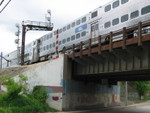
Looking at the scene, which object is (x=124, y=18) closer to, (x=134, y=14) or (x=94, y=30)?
(x=134, y=14)

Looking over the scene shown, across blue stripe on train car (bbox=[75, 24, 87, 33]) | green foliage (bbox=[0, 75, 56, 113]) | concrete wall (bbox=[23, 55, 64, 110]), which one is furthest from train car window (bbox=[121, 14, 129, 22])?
green foliage (bbox=[0, 75, 56, 113])

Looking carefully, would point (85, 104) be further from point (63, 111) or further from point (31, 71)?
point (31, 71)

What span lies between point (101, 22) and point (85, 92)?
1126 centimetres

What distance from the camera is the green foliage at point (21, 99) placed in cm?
2694

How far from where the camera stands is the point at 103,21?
27.3 meters

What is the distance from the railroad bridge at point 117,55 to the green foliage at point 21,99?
534cm

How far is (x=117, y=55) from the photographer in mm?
24844

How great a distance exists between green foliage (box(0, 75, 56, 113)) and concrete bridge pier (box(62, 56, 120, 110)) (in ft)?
9.57

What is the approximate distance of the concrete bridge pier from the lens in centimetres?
3275

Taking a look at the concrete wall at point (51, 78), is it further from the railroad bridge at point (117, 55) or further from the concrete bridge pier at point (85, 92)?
the railroad bridge at point (117, 55)

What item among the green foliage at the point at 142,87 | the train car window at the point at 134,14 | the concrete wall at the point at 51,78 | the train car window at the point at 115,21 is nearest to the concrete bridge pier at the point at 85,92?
the concrete wall at the point at 51,78

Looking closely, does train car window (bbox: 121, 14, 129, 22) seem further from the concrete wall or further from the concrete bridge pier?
the concrete wall

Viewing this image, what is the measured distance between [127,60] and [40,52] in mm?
21905

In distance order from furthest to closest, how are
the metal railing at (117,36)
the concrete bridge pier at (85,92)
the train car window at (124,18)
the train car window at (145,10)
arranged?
the concrete bridge pier at (85,92)
the train car window at (124,18)
the train car window at (145,10)
the metal railing at (117,36)
